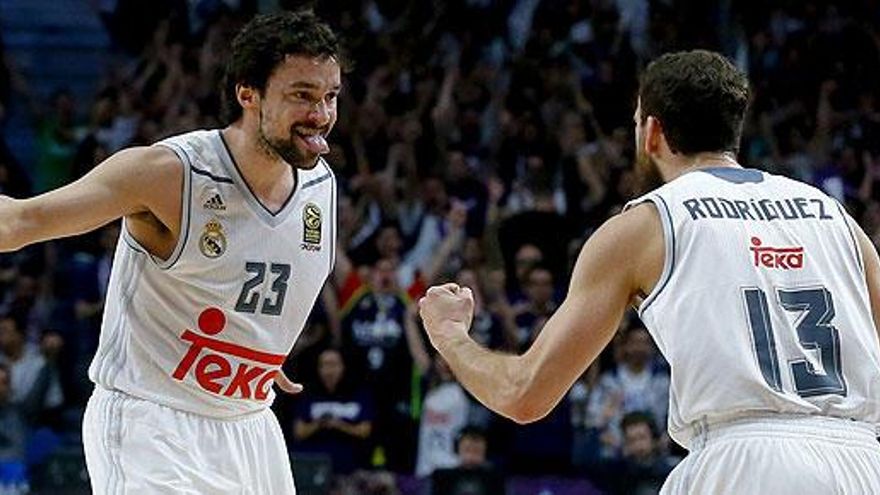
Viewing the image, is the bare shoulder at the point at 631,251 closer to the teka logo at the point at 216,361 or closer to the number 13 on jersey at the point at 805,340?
the number 13 on jersey at the point at 805,340

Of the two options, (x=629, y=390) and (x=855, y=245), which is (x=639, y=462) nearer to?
(x=629, y=390)

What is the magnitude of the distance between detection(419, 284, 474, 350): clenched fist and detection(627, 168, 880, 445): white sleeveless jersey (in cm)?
57

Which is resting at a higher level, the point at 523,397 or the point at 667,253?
the point at 667,253

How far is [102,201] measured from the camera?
18.3ft

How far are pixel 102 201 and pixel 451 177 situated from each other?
8.93m

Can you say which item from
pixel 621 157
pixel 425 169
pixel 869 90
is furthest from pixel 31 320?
pixel 869 90

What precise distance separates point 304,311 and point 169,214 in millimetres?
616

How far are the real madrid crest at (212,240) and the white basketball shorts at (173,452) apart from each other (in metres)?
0.55

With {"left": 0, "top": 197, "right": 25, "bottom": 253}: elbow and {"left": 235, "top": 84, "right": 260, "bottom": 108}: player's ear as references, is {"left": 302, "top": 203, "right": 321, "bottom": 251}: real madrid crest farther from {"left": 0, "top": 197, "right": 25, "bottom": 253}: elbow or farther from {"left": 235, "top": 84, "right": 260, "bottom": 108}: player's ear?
{"left": 0, "top": 197, "right": 25, "bottom": 253}: elbow

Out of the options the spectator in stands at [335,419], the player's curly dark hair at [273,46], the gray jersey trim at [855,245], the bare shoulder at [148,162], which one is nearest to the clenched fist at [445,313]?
the gray jersey trim at [855,245]

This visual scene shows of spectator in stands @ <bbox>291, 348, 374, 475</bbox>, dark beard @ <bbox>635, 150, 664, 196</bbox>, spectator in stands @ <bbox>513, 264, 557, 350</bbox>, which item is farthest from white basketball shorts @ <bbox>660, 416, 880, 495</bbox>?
spectator in stands @ <bbox>513, 264, 557, 350</bbox>

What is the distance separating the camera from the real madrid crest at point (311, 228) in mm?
6164

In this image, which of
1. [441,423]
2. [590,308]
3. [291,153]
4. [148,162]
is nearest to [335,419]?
[441,423]

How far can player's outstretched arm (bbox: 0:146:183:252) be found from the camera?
5.40 metres
